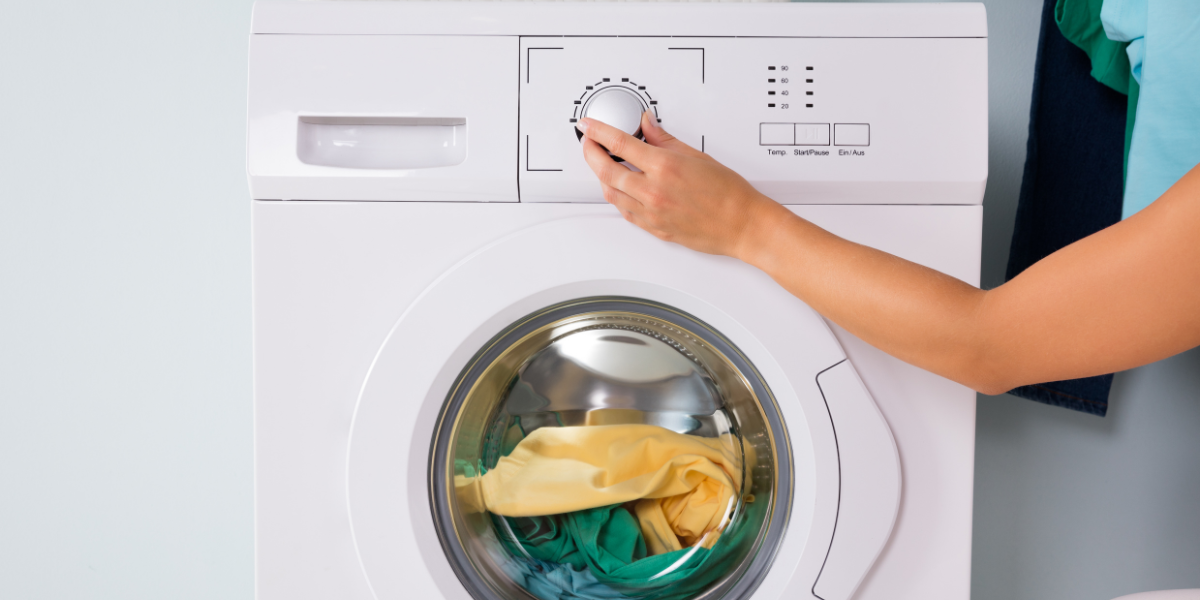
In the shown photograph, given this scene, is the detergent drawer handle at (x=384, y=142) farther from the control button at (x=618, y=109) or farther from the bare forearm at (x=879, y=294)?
the bare forearm at (x=879, y=294)

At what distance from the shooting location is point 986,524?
2.89ft

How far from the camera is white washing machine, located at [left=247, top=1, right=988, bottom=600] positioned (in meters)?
0.51

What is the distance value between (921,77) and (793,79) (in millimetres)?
108

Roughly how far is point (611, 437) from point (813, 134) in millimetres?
332

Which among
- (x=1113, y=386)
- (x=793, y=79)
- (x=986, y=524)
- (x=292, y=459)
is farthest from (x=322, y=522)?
(x=1113, y=386)

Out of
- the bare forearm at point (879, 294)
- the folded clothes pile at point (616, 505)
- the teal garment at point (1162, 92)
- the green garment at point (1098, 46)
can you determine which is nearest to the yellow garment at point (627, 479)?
the folded clothes pile at point (616, 505)

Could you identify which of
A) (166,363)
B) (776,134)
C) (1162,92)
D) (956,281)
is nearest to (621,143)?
(776,134)

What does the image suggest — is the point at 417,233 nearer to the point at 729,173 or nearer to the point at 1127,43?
the point at 729,173

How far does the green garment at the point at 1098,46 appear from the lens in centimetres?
68

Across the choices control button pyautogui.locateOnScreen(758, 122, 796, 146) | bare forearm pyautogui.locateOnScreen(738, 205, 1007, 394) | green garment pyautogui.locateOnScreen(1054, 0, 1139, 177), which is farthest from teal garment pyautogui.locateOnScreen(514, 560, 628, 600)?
green garment pyautogui.locateOnScreen(1054, 0, 1139, 177)

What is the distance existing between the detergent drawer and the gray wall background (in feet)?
1.30

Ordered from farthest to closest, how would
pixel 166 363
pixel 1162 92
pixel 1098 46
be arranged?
pixel 166 363
pixel 1098 46
pixel 1162 92

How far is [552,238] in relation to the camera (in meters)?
0.51

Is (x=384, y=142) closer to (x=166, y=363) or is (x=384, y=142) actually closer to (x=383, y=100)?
(x=383, y=100)
